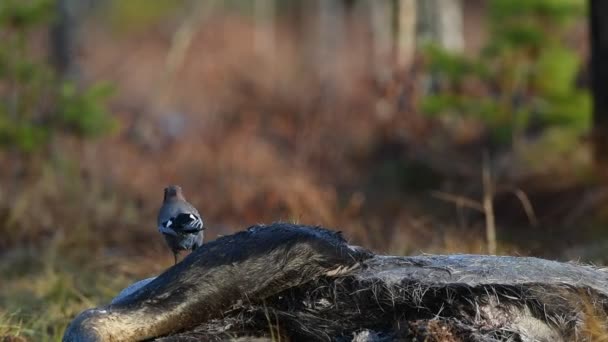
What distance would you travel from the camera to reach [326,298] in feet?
12.3

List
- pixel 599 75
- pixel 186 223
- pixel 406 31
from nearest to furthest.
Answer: pixel 186 223
pixel 599 75
pixel 406 31

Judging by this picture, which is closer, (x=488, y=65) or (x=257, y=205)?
(x=257, y=205)

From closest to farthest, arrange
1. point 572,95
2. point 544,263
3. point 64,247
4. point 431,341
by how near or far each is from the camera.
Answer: point 431,341, point 544,263, point 64,247, point 572,95

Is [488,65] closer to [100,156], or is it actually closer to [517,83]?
[517,83]

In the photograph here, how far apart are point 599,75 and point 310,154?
4.04 m

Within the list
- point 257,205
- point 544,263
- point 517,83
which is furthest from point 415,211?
point 544,263

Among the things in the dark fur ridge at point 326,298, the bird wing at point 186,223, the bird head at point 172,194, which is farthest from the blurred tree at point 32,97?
the dark fur ridge at point 326,298

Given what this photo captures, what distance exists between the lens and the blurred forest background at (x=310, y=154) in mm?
7418

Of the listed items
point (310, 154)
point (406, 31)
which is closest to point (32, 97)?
point (310, 154)

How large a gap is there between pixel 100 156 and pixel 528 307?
8030mm

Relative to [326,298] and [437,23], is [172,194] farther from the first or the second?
[437,23]

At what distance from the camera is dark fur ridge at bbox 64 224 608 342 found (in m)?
3.64

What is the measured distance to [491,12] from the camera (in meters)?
11.7

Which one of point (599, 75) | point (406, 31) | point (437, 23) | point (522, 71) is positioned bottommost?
point (599, 75)
